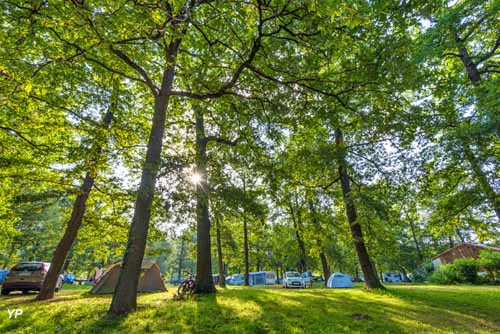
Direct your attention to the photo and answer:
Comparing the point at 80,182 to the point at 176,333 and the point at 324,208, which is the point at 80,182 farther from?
the point at 324,208

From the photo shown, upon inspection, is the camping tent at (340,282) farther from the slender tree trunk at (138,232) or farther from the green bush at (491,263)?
the slender tree trunk at (138,232)

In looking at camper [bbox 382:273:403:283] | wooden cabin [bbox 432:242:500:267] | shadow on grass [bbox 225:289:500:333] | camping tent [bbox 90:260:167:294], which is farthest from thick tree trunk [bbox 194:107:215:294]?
camper [bbox 382:273:403:283]

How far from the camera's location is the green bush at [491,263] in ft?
→ 66.0

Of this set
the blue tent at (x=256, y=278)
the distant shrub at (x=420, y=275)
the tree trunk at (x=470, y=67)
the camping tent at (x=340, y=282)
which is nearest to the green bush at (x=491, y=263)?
the distant shrub at (x=420, y=275)

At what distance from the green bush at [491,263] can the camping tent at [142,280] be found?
25.9m

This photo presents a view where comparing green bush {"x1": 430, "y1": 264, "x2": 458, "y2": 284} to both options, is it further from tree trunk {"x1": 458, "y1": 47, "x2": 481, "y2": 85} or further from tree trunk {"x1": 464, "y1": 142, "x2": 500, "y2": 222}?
tree trunk {"x1": 458, "y1": 47, "x2": 481, "y2": 85}

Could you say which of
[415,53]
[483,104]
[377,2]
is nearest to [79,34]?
[377,2]

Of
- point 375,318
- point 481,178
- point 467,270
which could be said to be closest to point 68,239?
point 375,318

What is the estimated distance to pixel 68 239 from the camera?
9.40 meters

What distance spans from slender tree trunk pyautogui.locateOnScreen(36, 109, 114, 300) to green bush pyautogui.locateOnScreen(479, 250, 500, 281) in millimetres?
29162

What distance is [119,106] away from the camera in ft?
32.1

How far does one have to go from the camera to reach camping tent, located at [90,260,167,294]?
1168 cm

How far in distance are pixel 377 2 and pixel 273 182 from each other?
18.6 feet

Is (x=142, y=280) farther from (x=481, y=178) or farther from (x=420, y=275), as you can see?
(x=420, y=275)
